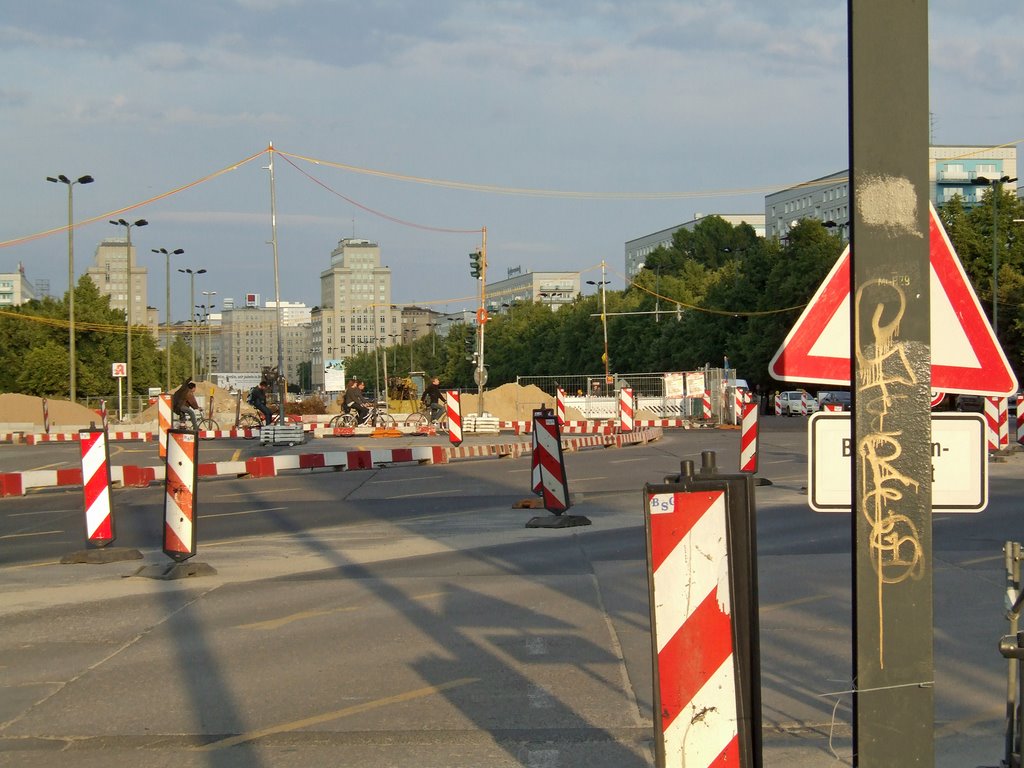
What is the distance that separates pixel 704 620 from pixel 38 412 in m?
56.9

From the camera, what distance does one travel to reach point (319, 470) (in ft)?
87.3

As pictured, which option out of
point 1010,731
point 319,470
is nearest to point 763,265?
point 319,470

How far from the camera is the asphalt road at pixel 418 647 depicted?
6.22 metres

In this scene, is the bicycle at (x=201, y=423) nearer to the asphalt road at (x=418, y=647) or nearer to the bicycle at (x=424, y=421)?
the bicycle at (x=424, y=421)

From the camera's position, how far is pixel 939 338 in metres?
3.74

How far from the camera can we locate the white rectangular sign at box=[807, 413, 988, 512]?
3650 mm

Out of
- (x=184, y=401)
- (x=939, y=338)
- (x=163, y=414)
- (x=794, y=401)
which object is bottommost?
(x=794, y=401)

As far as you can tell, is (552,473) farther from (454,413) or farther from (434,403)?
(434,403)

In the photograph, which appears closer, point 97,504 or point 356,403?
point 97,504

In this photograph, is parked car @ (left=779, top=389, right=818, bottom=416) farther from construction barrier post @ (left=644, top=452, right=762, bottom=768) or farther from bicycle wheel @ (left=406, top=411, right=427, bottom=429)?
construction barrier post @ (left=644, top=452, right=762, bottom=768)

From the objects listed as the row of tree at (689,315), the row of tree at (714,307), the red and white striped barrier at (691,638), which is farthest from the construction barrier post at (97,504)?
the row of tree at (714,307)

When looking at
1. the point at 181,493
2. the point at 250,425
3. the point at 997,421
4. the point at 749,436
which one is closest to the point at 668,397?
the point at 250,425

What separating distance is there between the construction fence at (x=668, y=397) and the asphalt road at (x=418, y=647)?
3287 cm

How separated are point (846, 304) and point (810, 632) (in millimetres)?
5299
